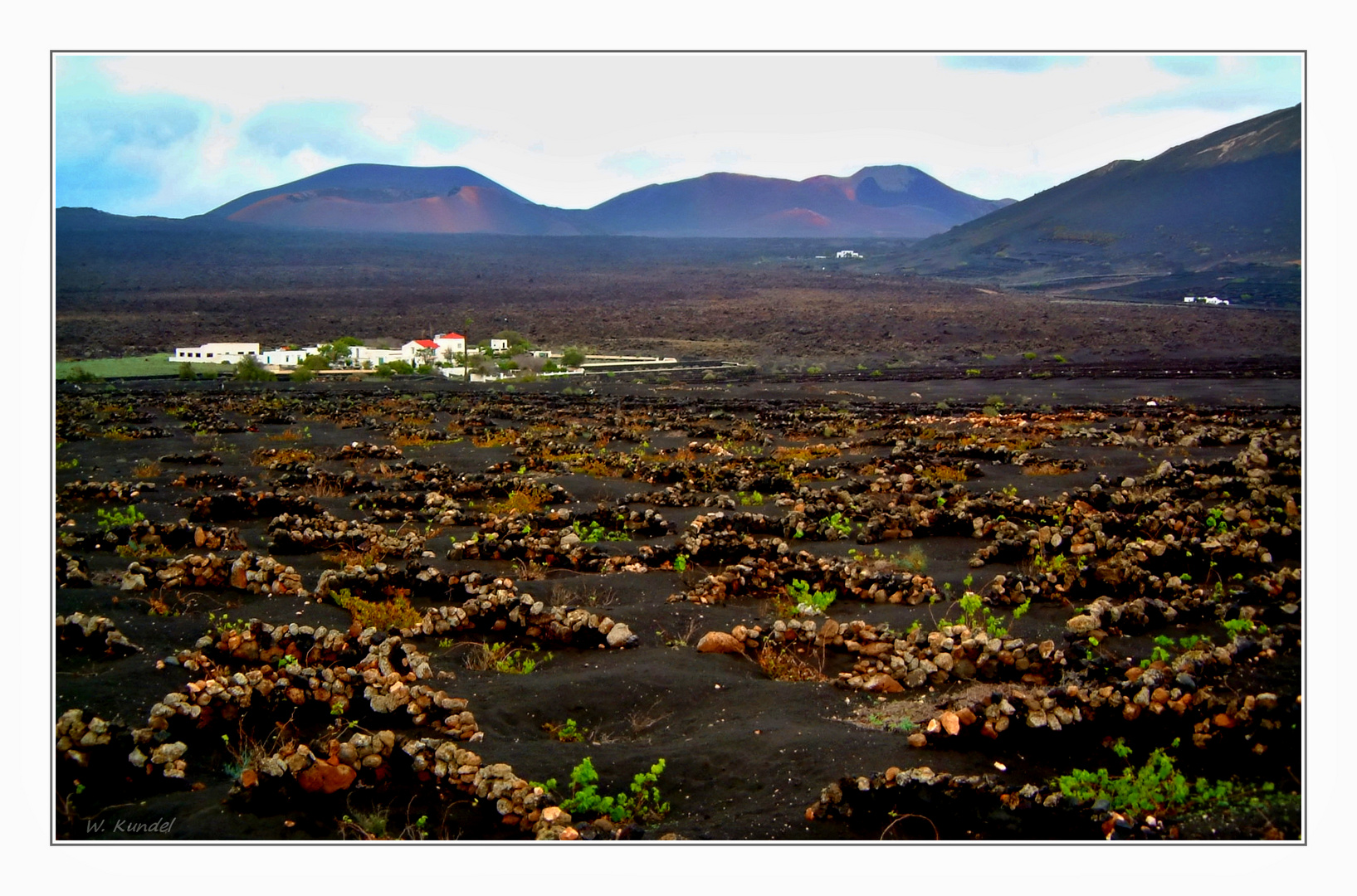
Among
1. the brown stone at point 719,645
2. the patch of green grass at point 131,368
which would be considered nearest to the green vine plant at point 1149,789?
the brown stone at point 719,645

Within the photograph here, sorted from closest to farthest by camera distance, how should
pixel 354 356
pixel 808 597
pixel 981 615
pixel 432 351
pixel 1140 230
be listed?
pixel 981 615
pixel 808 597
pixel 354 356
pixel 432 351
pixel 1140 230

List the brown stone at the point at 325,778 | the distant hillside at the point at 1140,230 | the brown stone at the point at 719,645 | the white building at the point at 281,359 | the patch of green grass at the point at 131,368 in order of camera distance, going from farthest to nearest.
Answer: the distant hillside at the point at 1140,230, the white building at the point at 281,359, the patch of green grass at the point at 131,368, the brown stone at the point at 719,645, the brown stone at the point at 325,778

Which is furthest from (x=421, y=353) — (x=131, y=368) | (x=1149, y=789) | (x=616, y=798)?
(x=1149, y=789)

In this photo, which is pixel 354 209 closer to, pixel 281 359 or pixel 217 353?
pixel 217 353

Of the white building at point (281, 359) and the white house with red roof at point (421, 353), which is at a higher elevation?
the white house with red roof at point (421, 353)

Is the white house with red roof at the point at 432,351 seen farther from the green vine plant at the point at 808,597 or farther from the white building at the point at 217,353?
the green vine plant at the point at 808,597

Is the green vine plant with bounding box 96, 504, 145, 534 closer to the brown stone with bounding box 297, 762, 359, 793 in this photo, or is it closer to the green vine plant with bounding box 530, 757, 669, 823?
the brown stone with bounding box 297, 762, 359, 793
